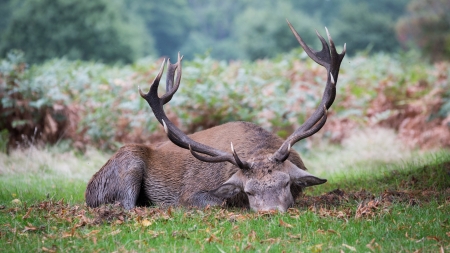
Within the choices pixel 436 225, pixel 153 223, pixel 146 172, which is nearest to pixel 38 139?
pixel 146 172

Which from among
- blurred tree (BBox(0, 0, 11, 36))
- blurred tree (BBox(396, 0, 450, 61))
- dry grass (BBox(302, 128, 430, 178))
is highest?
blurred tree (BBox(0, 0, 11, 36))

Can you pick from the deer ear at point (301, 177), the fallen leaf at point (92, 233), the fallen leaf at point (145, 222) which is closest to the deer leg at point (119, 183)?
the fallen leaf at point (145, 222)

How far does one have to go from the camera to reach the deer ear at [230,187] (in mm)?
6949

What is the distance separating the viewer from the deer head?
6.60m

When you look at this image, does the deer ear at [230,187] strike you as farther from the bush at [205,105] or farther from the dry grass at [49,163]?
the bush at [205,105]

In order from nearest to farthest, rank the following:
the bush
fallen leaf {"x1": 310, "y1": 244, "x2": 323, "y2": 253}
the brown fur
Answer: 1. fallen leaf {"x1": 310, "y1": 244, "x2": 323, "y2": 253}
2. the brown fur
3. the bush

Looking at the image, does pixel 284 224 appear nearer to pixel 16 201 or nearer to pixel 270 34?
pixel 16 201

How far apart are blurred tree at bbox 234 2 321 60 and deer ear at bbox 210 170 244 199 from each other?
37137 mm

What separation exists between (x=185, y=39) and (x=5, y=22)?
1825 cm

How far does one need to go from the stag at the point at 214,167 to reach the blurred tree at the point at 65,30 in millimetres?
28788

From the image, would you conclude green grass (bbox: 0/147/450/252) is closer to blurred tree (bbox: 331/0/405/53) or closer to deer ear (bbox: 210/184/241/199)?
deer ear (bbox: 210/184/241/199)

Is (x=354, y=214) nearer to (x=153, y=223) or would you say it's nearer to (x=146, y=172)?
(x=153, y=223)

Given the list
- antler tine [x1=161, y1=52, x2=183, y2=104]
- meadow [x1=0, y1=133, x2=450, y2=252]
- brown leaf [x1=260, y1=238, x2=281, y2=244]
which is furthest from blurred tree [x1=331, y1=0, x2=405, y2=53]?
brown leaf [x1=260, y1=238, x2=281, y2=244]

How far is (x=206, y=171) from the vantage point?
7.70 m
